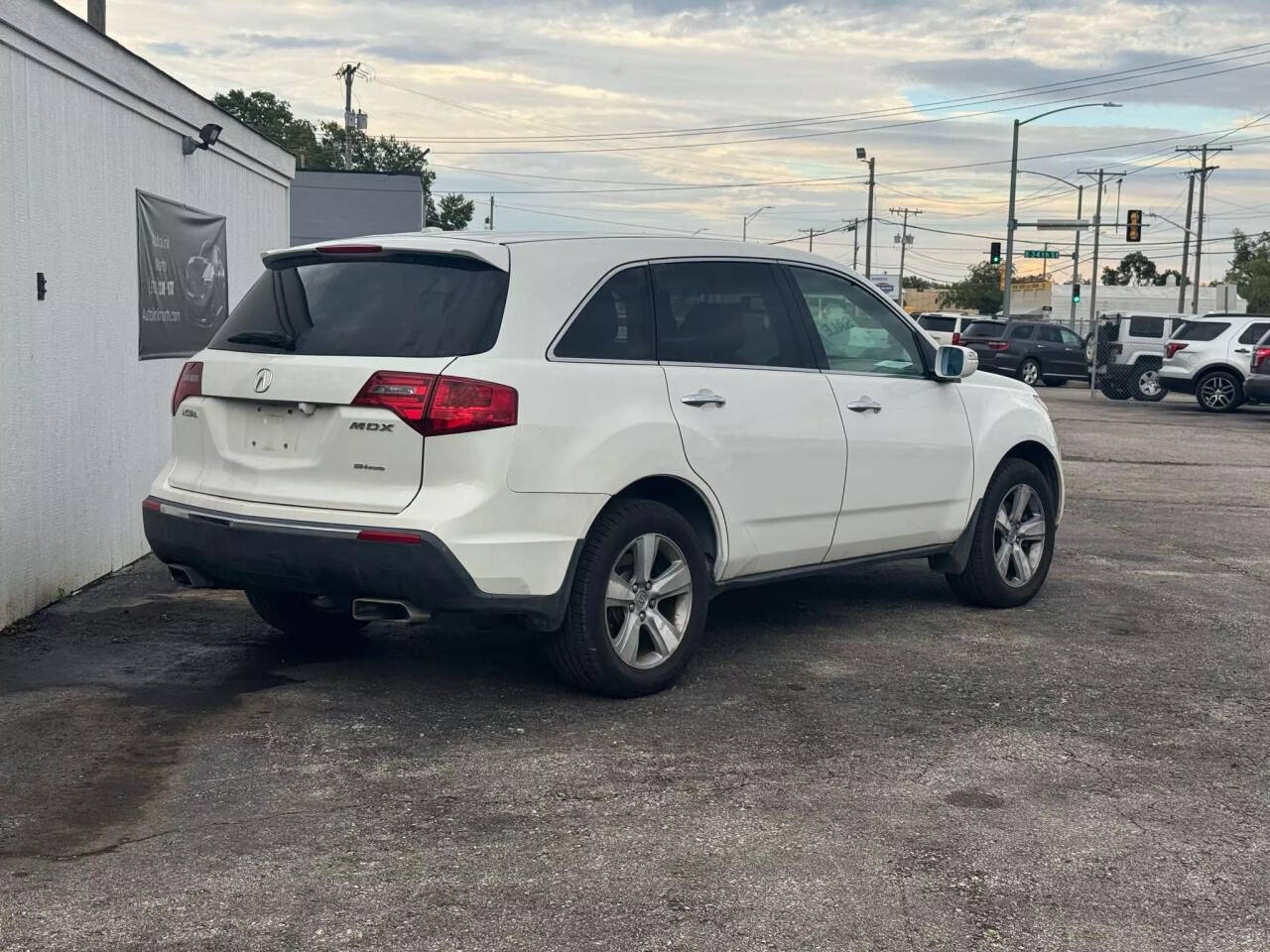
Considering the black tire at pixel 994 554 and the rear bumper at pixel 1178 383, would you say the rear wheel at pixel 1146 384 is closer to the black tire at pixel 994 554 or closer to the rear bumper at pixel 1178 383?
the rear bumper at pixel 1178 383

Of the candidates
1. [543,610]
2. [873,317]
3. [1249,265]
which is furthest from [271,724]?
[1249,265]

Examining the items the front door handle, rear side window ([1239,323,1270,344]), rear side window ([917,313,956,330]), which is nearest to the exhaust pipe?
the front door handle

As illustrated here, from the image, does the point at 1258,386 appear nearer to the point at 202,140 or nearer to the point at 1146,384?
the point at 1146,384

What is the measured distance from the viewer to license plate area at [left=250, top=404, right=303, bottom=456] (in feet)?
17.7

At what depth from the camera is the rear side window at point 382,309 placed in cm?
530

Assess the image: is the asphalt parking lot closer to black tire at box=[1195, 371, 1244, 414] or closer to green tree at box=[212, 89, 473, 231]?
black tire at box=[1195, 371, 1244, 414]

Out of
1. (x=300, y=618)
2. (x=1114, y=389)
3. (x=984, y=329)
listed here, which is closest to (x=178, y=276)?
(x=300, y=618)

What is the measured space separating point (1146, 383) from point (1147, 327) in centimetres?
460

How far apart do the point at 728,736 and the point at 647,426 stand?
1190 mm

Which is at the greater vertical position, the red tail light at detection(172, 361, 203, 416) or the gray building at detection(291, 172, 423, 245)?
the gray building at detection(291, 172, 423, 245)

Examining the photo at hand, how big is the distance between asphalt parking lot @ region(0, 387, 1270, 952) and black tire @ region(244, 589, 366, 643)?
0.50 ft

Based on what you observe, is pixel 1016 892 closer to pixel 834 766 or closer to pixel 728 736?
pixel 834 766

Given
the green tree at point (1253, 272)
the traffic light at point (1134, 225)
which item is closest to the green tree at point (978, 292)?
the green tree at point (1253, 272)

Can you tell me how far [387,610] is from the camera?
5223 millimetres
